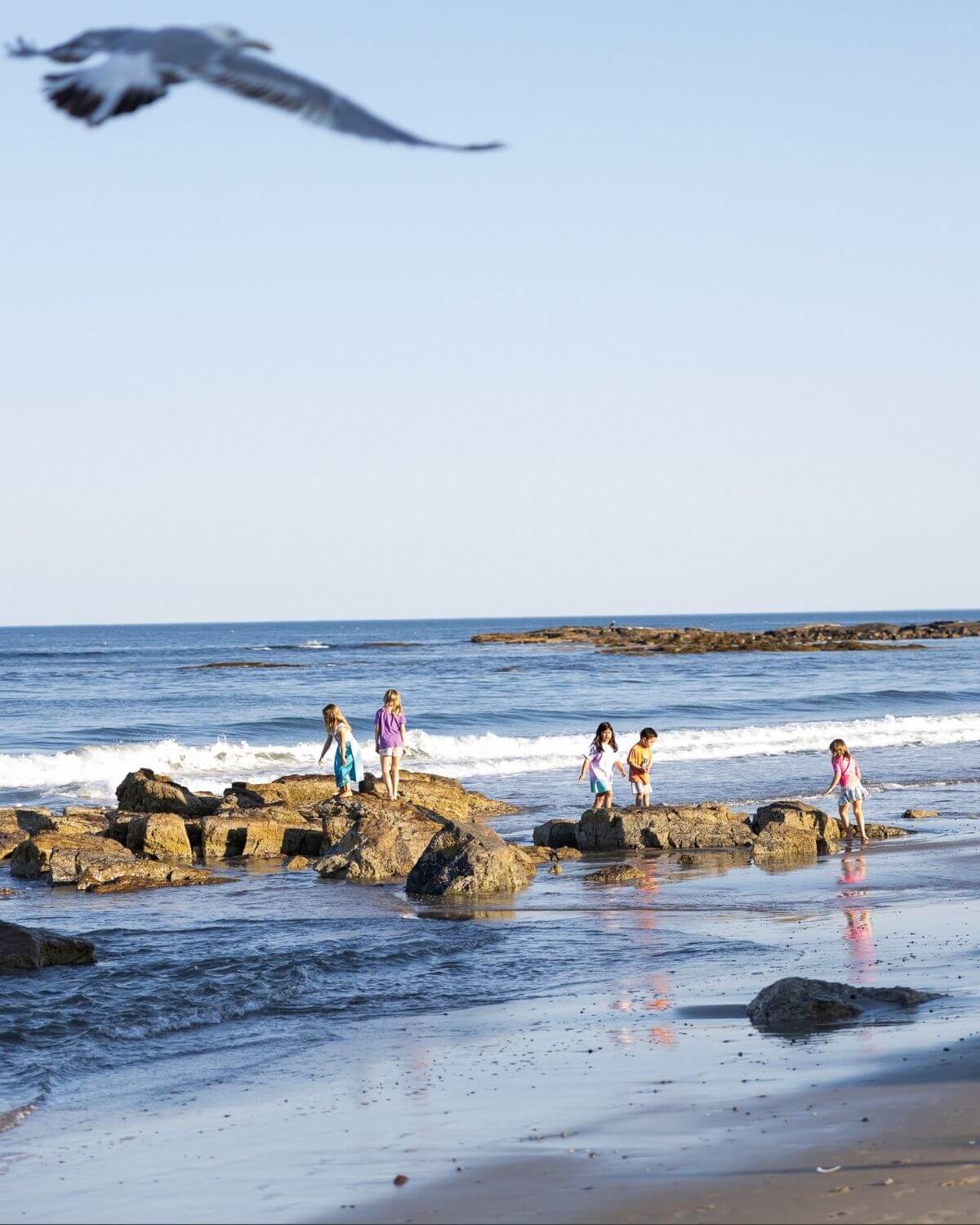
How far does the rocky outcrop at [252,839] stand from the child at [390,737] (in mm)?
1429

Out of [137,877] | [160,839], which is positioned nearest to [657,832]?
[160,839]

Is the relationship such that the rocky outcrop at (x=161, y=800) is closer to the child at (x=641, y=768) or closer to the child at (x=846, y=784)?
the child at (x=641, y=768)

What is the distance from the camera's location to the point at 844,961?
417 inches

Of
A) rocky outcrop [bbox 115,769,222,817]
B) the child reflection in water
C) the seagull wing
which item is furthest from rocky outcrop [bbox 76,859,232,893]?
the seagull wing

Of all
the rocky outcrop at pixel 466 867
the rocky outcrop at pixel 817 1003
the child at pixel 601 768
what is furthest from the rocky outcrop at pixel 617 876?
the rocky outcrop at pixel 817 1003

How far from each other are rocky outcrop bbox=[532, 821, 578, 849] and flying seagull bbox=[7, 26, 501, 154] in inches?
571

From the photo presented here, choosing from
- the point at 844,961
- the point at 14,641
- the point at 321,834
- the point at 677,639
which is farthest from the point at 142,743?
the point at 14,641

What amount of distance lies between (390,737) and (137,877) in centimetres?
417

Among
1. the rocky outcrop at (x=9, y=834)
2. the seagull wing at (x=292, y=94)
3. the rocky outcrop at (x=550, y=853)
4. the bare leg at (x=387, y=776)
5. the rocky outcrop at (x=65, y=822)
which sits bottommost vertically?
the rocky outcrop at (x=550, y=853)

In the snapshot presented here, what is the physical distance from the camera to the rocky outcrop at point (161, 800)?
1994 cm

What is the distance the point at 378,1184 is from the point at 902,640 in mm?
101112

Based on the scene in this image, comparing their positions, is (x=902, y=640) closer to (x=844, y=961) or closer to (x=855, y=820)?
(x=855, y=820)

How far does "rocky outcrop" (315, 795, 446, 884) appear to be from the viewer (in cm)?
1606

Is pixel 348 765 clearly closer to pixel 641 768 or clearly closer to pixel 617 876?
pixel 641 768
